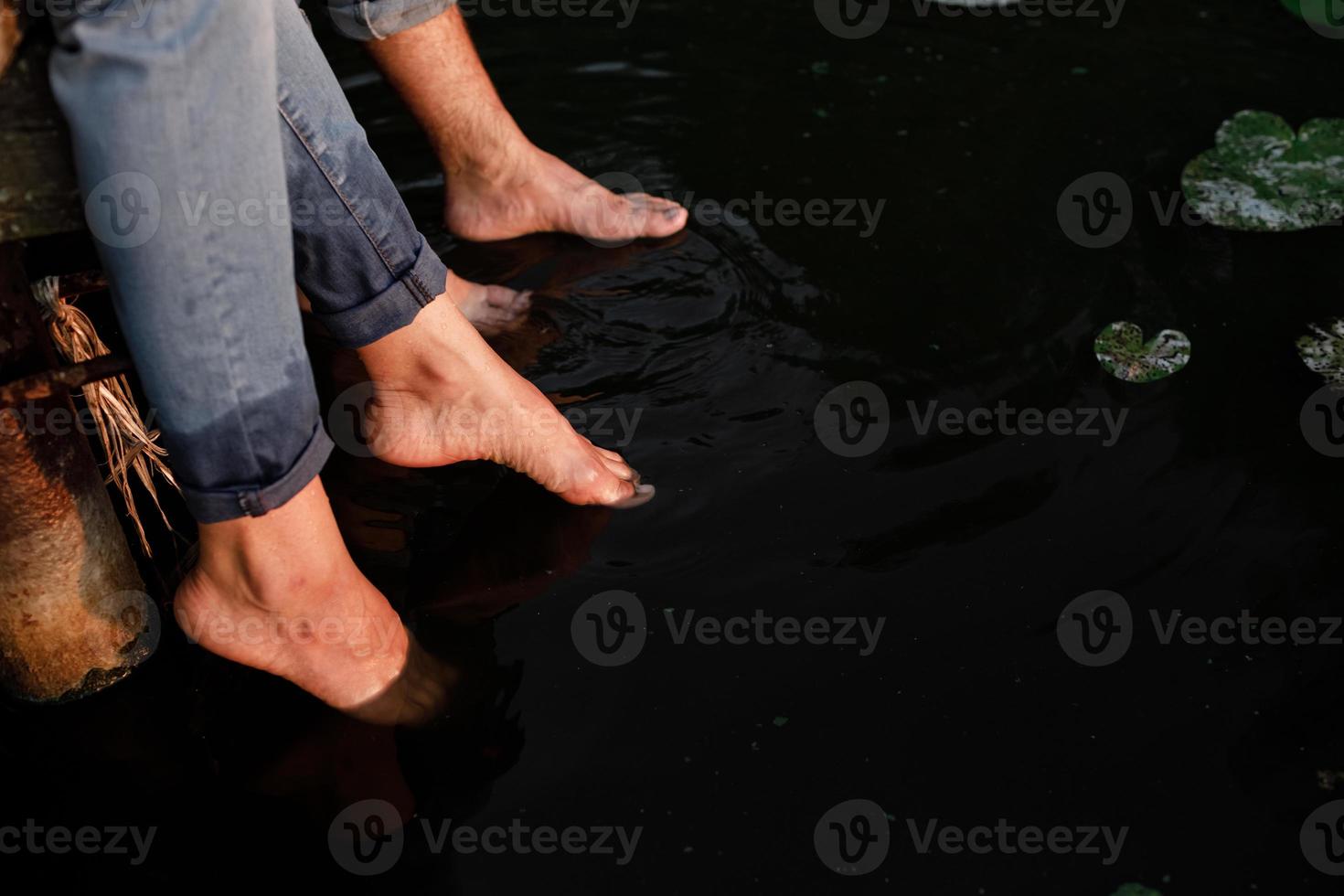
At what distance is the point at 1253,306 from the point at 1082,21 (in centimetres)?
105

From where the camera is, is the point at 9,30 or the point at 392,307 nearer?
the point at 9,30

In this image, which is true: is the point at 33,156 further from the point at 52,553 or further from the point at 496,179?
the point at 496,179

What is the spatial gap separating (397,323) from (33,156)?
1.34 feet

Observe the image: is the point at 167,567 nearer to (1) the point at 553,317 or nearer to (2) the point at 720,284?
(1) the point at 553,317

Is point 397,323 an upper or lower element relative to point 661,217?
upper

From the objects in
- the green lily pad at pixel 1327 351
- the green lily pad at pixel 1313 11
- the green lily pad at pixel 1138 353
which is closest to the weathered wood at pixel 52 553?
the green lily pad at pixel 1138 353

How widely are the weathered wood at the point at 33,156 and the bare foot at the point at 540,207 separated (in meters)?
0.99

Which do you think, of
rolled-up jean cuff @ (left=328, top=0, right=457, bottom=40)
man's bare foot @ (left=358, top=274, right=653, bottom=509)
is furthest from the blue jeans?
rolled-up jean cuff @ (left=328, top=0, right=457, bottom=40)

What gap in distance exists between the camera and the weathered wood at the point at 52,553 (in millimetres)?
1090

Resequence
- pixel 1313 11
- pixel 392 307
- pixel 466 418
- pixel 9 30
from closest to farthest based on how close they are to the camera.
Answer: pixel 9 30, pixel 392 307, pixel 466 418, pixel 1313 11

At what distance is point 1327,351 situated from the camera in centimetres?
156

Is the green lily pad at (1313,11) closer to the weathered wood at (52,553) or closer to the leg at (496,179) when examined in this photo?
the leg at (496,179)

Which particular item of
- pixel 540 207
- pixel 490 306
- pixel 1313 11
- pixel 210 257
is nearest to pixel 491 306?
pixel 490 306

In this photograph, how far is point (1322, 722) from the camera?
115 centimetres
